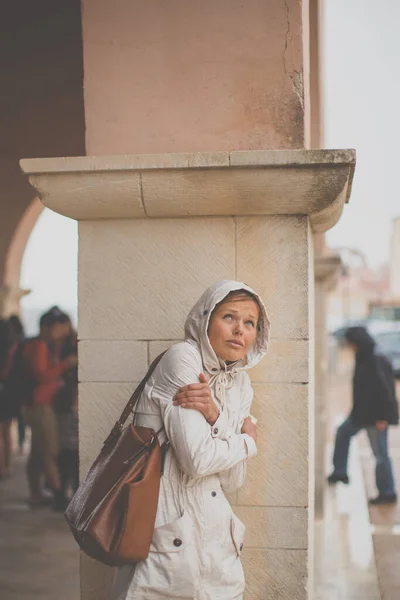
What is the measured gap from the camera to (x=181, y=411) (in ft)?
7.98

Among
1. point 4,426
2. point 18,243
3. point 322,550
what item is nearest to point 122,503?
point 322,550

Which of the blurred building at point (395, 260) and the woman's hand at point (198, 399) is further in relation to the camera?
the blurred building at point (395, 260)

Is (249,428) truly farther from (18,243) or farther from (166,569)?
(18,243)

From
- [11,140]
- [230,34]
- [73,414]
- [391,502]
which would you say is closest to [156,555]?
[230,34]

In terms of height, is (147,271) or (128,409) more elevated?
(147,271)

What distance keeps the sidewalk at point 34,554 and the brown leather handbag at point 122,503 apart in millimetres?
2436

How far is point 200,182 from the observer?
2891 mm

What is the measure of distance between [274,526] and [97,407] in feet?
2.92

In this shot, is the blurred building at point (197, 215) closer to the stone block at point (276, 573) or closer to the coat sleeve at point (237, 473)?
the stone block at point (276, 573)

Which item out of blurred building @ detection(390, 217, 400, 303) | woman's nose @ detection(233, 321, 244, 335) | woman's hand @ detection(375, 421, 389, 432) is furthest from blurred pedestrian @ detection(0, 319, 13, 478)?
blurred building @ detection(390, 217, 400, 303)

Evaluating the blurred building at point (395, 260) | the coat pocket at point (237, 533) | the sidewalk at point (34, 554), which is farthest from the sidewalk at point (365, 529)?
the blurred building at point (395, 260)

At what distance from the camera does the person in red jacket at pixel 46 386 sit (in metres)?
6.30

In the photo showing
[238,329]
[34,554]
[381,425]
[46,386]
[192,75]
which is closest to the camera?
[238,329]

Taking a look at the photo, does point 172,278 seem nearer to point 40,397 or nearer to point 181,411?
point 181,411
